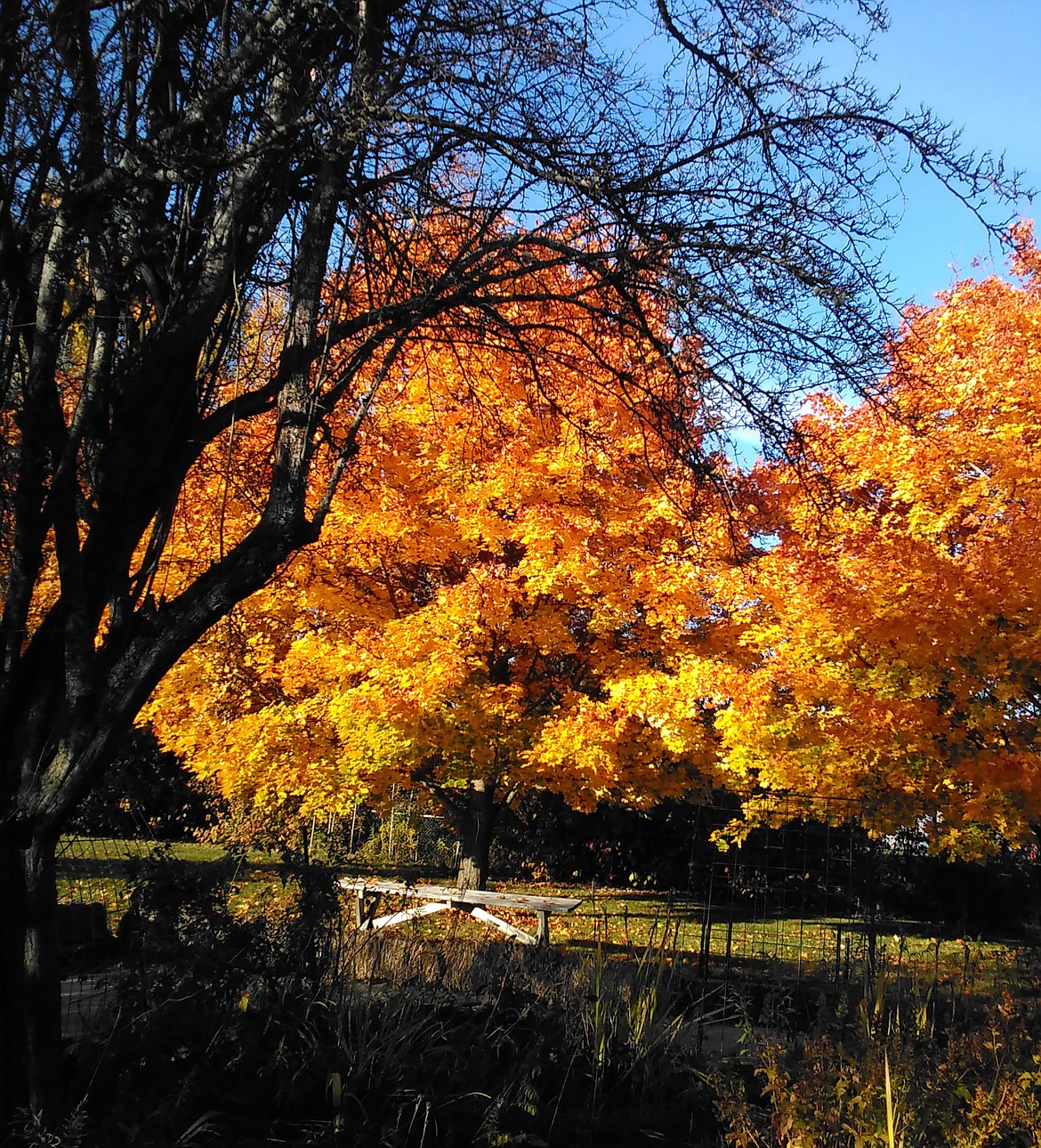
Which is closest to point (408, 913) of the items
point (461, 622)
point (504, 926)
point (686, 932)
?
point (504, 926)

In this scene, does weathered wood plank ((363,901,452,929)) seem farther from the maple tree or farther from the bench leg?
the maple tree

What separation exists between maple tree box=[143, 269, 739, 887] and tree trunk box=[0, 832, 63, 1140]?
5545 millimetres

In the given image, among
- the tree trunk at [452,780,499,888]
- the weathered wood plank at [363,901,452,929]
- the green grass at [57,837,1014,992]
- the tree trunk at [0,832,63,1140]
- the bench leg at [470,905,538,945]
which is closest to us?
the tree trunk at [0,832,63,1140]

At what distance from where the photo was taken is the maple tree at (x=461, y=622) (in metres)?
9.27

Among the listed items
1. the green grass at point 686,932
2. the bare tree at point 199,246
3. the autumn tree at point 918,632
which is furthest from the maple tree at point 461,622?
the bare tree at point 199,246

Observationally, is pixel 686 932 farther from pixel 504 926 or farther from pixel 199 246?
pixel 199 246

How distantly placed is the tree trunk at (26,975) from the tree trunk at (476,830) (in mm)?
10512

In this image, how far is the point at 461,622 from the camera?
31.2 ft

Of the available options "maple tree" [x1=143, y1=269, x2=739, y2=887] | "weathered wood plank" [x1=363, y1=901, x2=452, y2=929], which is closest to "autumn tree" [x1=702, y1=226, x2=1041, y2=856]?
"maple tree" [x1=143, y1=269, x2=739, y2=887]

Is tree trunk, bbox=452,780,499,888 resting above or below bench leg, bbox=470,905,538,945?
above

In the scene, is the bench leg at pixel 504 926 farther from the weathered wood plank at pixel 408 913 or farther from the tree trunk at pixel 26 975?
the tree trunk at pixel 26 975

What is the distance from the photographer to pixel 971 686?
890cm

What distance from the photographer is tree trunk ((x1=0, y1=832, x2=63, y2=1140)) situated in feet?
9.45

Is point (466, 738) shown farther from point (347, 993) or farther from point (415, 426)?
point (347, 993)
